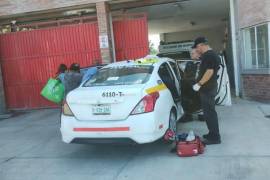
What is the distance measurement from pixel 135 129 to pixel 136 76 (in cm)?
122

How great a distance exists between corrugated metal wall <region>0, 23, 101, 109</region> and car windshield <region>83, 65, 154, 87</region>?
5.71m

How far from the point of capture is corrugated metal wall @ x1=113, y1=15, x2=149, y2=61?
41.0 feet

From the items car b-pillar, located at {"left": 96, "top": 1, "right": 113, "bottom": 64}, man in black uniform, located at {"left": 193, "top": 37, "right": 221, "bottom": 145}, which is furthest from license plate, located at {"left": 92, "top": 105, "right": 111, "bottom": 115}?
car b-pillar, located at {"left": 96, "top": 1, "right": 113, "bottom": 64}

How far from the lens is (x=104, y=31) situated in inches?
476

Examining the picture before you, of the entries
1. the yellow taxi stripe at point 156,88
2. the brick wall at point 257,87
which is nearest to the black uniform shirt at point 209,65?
the yellow taxi stripe at point 156,88

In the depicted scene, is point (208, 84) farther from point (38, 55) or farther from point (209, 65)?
point (38, 55)

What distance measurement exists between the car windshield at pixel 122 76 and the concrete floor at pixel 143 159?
118 cm

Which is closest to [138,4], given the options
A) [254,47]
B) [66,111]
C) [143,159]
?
[254,47]

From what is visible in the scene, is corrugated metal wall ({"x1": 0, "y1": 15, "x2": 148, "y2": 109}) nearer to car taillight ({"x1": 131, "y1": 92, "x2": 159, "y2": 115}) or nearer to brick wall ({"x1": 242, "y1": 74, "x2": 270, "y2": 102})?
brick wall ({"x1": 242, "y1": 74, "x2": 270, "y2": 102})

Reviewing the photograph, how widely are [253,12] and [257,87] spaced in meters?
2.09

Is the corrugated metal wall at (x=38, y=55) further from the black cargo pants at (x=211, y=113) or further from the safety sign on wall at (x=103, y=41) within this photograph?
the black cargo pants at (x=211, y=113)

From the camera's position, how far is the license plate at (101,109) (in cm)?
593

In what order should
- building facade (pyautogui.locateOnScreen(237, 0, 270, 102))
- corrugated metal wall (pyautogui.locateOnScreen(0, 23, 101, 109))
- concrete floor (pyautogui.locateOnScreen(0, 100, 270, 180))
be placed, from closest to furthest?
1. concrete floor (pyautogui.locateOnScreen(0, 100, 270, 180))
2. building facade (pyautogui.locateOnScreen(237, 0, 270, 102))
3. corrugated metal wall (pyautogui.locateOnScreen(0, 23, 101, 109))

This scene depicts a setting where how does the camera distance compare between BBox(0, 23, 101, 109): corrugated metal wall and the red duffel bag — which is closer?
the red duffel bag
